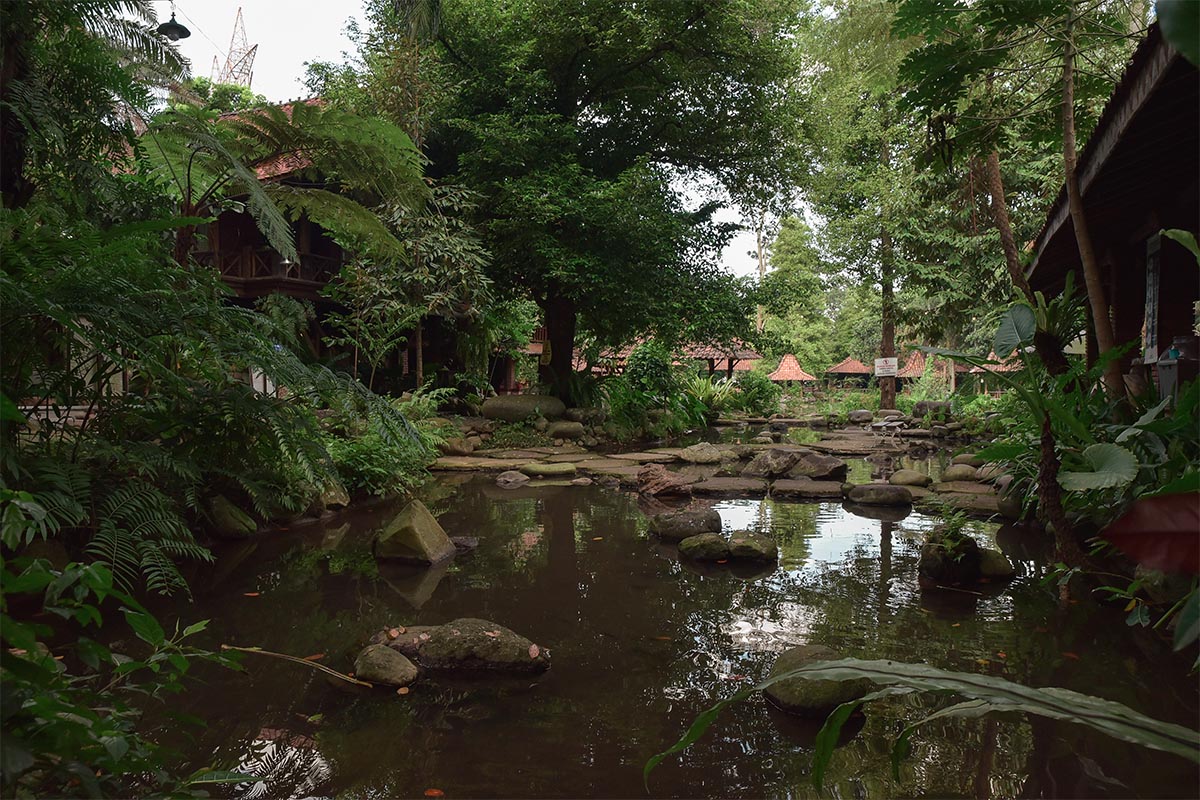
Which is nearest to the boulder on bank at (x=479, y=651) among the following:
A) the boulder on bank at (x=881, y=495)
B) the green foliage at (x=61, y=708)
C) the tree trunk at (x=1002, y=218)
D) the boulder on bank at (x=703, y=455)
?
the green foliage at (x=61, y=708)

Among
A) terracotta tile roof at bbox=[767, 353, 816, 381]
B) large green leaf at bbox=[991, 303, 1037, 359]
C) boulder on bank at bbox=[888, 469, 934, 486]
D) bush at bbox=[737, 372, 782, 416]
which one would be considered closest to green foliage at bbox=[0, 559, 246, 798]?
large green leaf at bbox=[991, 303, 1037, 359]

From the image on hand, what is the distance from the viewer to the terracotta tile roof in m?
26.9

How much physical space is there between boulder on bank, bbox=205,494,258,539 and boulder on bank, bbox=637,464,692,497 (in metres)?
3.60

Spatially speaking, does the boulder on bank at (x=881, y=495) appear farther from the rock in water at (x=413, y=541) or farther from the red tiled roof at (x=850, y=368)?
the red tiled roof at (x=850, y=368)

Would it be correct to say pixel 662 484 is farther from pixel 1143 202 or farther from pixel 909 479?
pixel 1143 202

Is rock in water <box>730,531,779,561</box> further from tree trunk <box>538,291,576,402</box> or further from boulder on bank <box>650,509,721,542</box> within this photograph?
tree trunk <box>538,291,576,402</box>

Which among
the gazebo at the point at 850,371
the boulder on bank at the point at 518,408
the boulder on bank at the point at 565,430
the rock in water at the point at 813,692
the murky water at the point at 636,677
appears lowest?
the murky water at the point at 636,677

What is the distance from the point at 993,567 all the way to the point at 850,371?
24.6 meters

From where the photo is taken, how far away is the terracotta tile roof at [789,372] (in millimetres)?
26938

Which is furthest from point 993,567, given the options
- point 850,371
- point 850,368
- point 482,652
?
point 850,368

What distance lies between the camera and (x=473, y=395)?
12227 mm

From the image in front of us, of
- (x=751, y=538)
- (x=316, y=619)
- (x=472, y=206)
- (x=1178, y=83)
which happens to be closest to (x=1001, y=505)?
(x=751, y=538)

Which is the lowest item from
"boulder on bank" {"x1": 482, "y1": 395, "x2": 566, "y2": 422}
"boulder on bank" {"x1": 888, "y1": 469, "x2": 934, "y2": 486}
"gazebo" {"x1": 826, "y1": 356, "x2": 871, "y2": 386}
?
"boulder on bank" {"x1": 888, "y1": 469, "x2": 934, "y2": 486}

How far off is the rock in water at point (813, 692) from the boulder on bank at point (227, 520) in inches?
145
